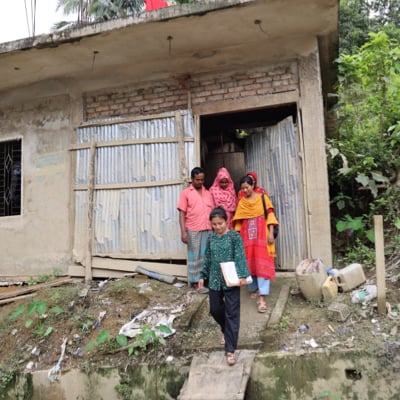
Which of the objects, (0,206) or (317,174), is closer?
(317,174)

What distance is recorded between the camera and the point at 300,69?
17.2 feet

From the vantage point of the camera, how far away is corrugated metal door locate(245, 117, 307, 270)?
17.1 feet

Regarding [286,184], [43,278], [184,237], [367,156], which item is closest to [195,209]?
[184,237]

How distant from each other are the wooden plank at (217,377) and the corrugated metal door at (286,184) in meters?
2.21

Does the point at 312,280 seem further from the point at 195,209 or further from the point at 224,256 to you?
the point at 195,209

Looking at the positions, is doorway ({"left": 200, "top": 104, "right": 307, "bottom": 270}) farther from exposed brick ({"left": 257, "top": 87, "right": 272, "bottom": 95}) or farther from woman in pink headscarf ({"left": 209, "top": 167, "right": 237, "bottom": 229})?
woman in pink headscarf ({"left": 209, "top": 167, "right": 237, "bottom": 229})

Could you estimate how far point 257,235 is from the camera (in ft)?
14.7

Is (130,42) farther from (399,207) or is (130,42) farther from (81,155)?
(399,207)

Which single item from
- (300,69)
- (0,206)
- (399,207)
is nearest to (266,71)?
(300,69)

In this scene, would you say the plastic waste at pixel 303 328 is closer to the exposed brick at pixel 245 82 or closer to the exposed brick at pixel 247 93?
the exposed brick at pixel 247 93

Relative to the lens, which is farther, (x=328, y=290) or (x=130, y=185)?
(x=130, y=185)

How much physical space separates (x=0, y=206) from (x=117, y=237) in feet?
7.70

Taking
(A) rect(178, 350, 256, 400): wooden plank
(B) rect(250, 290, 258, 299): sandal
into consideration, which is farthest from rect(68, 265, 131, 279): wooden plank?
(A) rect(178, 350, 256, 400): wooden plank

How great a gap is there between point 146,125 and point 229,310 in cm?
330
